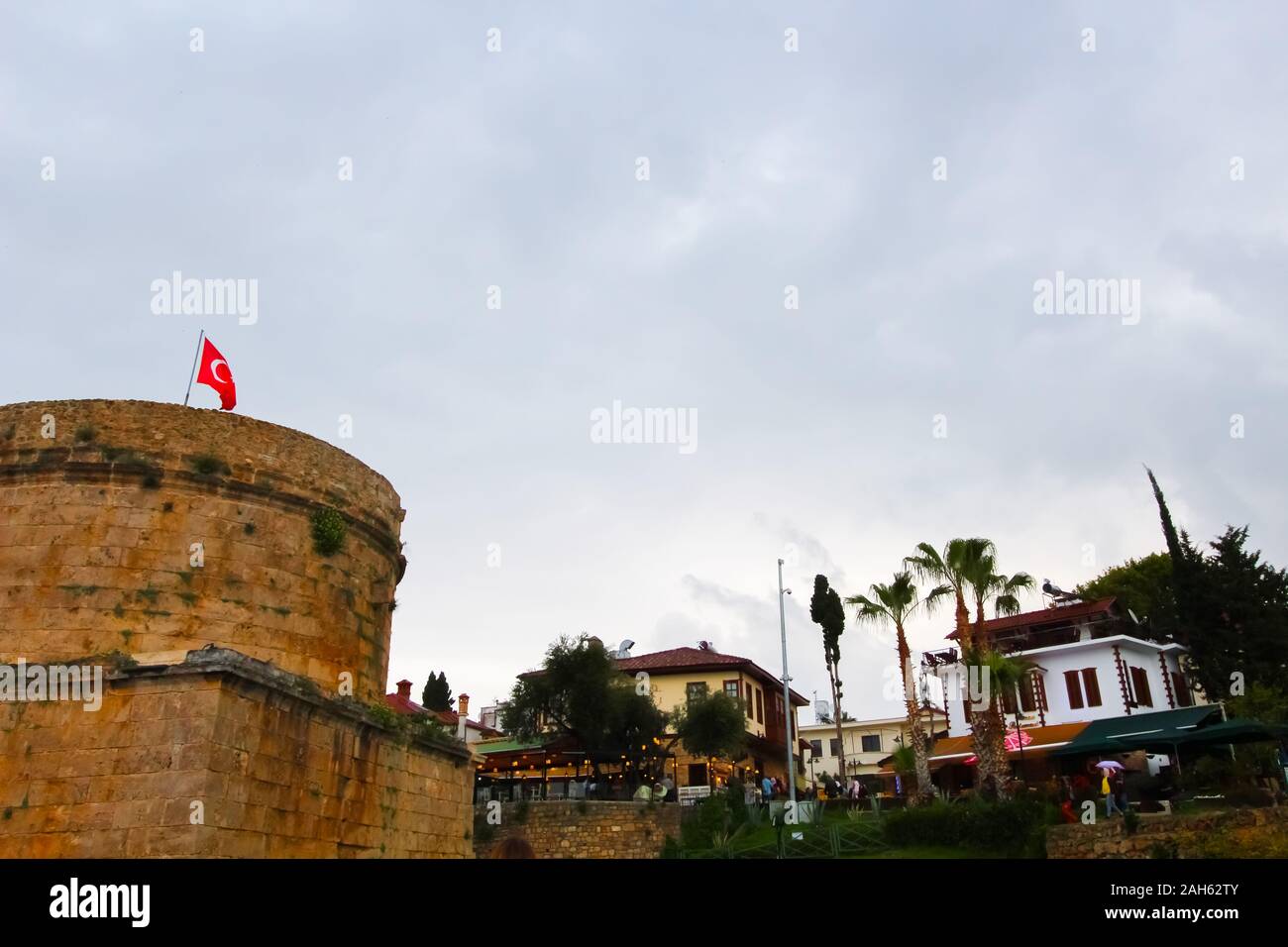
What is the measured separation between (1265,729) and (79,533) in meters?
28.0

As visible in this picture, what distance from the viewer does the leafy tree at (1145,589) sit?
1703 inches

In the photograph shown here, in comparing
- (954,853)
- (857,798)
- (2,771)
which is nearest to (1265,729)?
(954,853)

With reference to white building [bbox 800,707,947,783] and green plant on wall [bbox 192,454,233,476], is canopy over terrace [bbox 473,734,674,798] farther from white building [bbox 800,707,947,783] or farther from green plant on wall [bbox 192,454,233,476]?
white building [bbox 800,707,947,783]

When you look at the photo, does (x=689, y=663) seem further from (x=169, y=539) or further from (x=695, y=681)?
(x=169, y=539)

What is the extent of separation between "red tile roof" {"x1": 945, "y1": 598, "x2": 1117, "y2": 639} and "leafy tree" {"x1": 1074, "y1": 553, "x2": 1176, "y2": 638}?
7.12 ft

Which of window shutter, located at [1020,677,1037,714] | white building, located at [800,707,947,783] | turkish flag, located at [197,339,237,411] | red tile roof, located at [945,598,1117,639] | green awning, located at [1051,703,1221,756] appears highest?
turkish flag, located at [197,339,237,411]

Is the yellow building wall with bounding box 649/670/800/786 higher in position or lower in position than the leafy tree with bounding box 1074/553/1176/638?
lower

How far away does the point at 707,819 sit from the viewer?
3353 cm

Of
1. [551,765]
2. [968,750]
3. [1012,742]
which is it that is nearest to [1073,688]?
[1012,742]

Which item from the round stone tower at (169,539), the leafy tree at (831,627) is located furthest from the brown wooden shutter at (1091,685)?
the round stone tower at (169,539)

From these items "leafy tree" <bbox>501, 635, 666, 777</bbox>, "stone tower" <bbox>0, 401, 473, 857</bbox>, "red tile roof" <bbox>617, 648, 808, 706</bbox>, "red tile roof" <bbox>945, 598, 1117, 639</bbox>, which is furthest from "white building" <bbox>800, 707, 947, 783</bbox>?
"stone tower" <bbox>0, 401, 473, 857</bbox>

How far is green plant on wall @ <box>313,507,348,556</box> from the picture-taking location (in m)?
14.8
